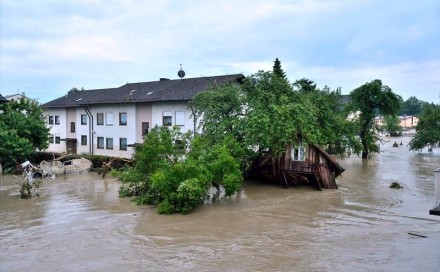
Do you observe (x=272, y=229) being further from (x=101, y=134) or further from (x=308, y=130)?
(x=101, y=134)

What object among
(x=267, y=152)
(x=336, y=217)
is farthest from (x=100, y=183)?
(x=336, y=217)

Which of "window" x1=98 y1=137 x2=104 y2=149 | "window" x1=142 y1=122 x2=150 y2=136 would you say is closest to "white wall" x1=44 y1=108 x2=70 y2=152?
"window" x1=98 y1=137 x2=104 y2=149

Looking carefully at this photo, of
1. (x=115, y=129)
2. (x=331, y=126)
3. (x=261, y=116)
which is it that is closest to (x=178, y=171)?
(x=261, y=116)

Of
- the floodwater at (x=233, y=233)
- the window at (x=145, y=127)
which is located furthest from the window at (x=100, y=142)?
the floodwater at (x=233, y=233)

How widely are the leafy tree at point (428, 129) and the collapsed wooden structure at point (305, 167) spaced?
27.6 metres

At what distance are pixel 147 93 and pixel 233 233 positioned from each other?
25559 mm

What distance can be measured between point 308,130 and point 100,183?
45.7ft

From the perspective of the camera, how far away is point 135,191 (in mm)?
20406

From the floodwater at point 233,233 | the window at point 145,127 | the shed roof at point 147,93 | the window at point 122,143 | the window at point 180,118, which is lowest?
the floodwater at point 233,233

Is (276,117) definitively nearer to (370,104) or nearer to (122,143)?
(122,143)

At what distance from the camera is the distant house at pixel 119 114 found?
1337 inches

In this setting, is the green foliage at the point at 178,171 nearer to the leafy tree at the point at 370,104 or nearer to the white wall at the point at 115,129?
the white wall at the point at 115,129

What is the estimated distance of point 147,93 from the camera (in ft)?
122

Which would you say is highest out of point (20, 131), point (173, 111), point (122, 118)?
point (173, 111)
